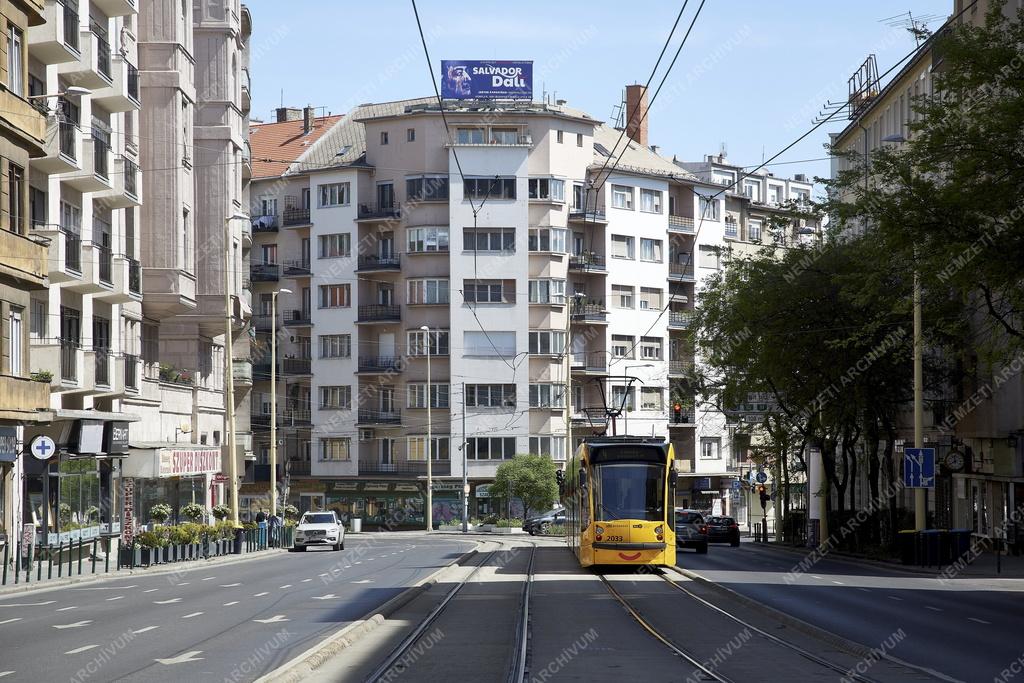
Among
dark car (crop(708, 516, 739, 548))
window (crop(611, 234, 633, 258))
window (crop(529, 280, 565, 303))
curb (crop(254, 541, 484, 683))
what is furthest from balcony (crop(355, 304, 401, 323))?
curb (crop(254, 541, 484, 683))

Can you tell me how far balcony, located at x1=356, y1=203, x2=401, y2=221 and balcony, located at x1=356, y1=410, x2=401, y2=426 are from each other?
40.6 ft

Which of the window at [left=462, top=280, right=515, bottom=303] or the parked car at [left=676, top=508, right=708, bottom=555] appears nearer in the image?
the parked car at [left=676, top=508, right=708, bottom=555]

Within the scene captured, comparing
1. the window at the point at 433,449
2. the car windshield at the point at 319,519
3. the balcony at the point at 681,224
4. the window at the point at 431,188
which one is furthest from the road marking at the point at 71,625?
the balcony at the point at 681,224

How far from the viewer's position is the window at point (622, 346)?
95062 mm

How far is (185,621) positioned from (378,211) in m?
72.1

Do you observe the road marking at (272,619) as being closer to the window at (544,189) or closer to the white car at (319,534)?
the white car at (319,534)

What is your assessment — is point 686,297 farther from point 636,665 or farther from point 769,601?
point 636,665

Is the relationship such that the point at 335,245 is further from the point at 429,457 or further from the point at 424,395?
the point at 429,457

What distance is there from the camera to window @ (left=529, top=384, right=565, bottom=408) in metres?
90.8

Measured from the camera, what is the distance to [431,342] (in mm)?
91625

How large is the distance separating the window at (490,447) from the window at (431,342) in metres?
5.98

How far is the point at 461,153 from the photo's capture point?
90500 mm

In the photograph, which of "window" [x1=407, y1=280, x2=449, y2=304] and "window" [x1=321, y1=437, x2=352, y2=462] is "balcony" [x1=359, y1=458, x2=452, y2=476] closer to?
"window" [x1=321, y1=437, x2=352, y2=462]

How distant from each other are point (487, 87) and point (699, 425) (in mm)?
27370
